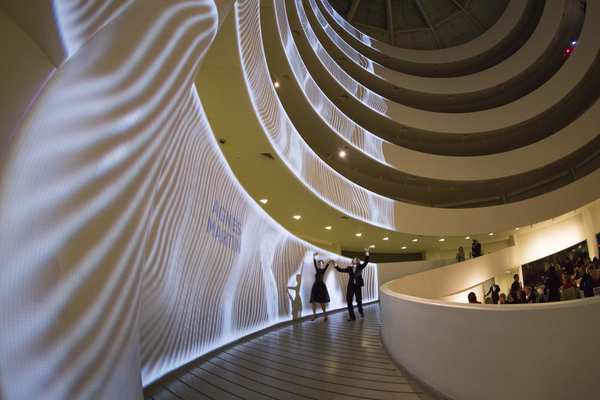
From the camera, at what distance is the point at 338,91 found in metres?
15.7

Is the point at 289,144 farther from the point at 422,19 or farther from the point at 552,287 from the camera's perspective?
the point at 422,19

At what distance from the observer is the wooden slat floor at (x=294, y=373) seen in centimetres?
267

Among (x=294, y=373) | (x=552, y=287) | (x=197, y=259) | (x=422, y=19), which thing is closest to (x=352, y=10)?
(x=422, y=19)

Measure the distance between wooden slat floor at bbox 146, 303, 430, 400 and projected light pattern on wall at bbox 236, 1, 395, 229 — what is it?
464 cm

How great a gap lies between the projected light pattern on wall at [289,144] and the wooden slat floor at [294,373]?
4639 millimetres

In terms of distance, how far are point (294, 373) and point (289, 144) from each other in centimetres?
634

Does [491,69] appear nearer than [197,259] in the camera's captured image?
No

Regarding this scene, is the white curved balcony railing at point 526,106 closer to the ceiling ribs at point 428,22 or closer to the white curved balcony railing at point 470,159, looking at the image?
the white curved balcony railing at point 470,159

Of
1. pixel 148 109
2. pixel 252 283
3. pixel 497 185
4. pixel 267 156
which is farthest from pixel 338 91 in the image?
pixel 148 109

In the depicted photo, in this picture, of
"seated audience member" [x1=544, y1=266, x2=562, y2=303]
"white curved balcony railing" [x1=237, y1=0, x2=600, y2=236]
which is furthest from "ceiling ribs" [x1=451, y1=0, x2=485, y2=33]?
"seated audience member" [x1=544, y1=266, x2=562, y2=303]

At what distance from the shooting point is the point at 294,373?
10.8 feet

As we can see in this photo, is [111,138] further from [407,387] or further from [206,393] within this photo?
[407,387]

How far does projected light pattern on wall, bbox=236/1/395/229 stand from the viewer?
5.89m

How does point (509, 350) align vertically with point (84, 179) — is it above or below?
below
